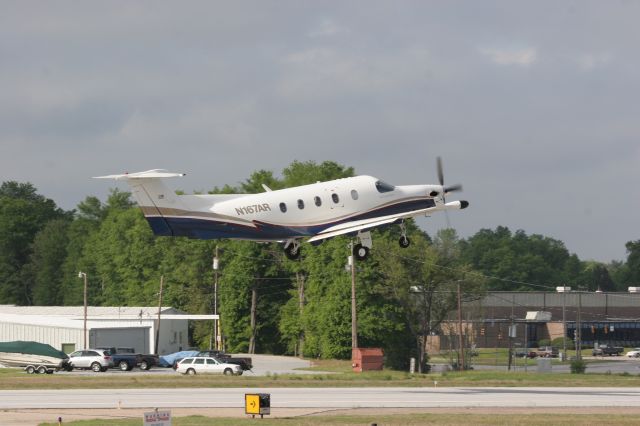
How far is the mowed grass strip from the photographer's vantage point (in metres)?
48.7

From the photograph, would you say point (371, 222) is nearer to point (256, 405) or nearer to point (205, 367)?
point (256, 405)

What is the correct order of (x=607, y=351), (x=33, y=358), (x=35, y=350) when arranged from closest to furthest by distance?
(x=33, y=358)
(x=35, y=350)
(x=607, y=351)

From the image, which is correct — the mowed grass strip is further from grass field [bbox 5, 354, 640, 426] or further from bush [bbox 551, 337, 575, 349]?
bush [bbox 551, 337, 575, 349]

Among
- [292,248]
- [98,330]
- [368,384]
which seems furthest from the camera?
[98,330]

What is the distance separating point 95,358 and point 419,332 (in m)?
39.4

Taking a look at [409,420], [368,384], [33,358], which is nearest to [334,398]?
[409,420]

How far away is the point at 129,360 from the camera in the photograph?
322 feet

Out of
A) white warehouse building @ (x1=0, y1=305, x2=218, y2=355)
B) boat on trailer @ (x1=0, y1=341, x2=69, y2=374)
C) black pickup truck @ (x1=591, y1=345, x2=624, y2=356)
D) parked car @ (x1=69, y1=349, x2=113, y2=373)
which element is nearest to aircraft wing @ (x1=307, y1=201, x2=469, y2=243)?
boat on trailer @ (x1=0, y1=341, x2=69, y2=374)

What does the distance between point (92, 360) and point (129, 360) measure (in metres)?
4.59

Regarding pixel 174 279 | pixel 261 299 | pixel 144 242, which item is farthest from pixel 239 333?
pixel 144 242

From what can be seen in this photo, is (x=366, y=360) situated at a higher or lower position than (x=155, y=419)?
higher

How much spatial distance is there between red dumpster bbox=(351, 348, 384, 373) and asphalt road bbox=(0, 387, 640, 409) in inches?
961

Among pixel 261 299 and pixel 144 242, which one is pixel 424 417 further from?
pixel 144 242

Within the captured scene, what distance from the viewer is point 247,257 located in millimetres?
134125
